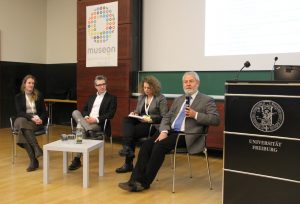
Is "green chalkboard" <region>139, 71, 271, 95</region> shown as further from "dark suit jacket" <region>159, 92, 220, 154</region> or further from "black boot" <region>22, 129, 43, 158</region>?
"black boot" <region>22, 129, 43, 158</region>

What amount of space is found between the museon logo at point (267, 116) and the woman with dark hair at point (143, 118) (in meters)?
1.56

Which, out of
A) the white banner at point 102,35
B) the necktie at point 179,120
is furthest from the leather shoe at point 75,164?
the white banner at point 102,35

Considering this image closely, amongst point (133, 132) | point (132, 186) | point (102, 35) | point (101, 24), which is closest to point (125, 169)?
point (133, 132)

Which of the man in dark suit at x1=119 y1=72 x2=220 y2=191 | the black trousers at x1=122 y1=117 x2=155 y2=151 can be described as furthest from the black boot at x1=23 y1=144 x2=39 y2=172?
the man in dark suit at x1=119 y1=72 x2=220 y2=191

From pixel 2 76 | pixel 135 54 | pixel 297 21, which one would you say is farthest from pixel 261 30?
pixel 2 76

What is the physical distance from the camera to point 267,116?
2.56m

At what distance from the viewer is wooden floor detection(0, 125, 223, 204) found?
10.1 ft

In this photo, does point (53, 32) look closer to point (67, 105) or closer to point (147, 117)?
point (67, 105)

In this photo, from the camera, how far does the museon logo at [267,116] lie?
2514 millimetres

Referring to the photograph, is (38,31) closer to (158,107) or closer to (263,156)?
(158,107)

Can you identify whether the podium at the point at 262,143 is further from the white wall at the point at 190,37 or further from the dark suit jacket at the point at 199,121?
the white wall at the point at 190,37

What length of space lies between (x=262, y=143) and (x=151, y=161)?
1.07m

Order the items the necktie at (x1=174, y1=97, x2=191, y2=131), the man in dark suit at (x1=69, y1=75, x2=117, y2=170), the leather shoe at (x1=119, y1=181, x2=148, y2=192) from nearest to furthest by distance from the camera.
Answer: the leather shoe at (x1=119, y1=181, x2=148, y2=192) < the necktie at (x1=174, y1=97, x2=191, y2=131) < the man in dark suit at (x1=69, y1=75, x2=117, y2=170)

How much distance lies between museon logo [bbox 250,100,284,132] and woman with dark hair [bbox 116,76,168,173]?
61.3 inches
